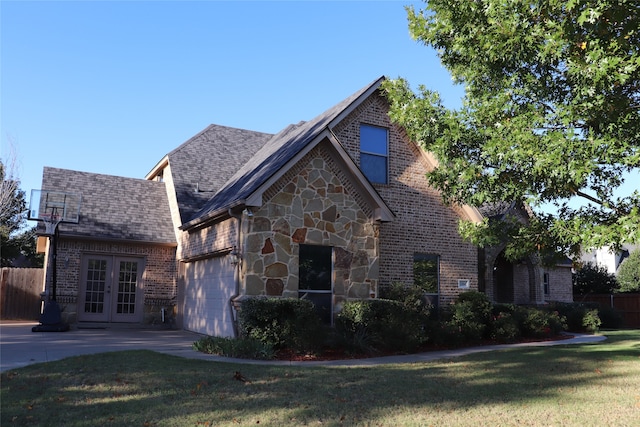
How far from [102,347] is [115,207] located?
8.38 meters

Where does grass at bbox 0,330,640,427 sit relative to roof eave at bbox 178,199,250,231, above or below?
below

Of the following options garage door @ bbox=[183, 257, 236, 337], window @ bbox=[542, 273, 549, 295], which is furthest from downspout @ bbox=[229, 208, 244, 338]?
window @ bbox=[542, 273, 549, 295]

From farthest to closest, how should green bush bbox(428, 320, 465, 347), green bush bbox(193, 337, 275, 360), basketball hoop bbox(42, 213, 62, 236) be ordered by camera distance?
basketball hoop bbox(42, 213, 62, 236), green bush bbox(428, 320, 465, 347), green bush bbox(193, 337, 275, 360)

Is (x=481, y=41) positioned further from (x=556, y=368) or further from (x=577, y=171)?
(x=556, y=368)

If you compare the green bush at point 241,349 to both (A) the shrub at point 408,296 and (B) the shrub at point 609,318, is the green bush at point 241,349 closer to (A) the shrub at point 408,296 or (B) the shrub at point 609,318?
(A) the shrub at point 408,296

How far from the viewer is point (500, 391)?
7.54 meters

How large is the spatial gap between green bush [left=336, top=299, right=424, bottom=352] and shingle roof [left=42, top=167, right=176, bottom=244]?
8203 millimetres

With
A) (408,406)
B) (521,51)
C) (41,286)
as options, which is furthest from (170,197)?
(408,406)

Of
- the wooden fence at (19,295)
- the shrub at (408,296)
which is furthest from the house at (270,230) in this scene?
the wooden fence at (19,295)

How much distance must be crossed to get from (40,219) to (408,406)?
13.4 meters

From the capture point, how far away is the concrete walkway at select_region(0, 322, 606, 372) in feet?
32.1

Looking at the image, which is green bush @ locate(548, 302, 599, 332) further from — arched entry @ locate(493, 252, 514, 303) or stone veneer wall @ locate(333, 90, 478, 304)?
stone veneer wall @ locate(333, 90, 478, 304)

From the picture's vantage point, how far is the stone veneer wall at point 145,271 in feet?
54.6

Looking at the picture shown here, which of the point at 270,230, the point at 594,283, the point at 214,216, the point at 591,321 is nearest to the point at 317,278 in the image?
the point at 270,230
